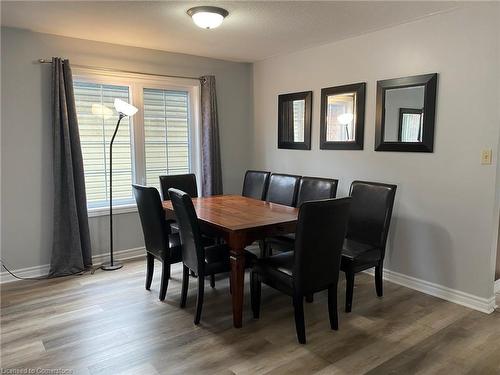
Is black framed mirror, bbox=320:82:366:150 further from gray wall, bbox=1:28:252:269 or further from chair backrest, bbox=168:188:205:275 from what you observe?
gray wall, bbox=1:28:252:269

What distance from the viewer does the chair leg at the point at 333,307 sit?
2.58 metres

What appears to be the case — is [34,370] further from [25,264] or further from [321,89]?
[321,89]

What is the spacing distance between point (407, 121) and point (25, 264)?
3.83 metres

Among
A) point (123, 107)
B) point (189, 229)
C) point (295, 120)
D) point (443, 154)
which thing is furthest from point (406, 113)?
point (123, 107)

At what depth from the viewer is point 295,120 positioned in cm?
452

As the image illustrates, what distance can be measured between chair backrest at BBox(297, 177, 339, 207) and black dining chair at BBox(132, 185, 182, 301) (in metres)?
1.32

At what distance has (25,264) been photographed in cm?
363

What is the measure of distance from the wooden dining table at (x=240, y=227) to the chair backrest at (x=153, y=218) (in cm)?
27

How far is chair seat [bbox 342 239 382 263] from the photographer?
290 centimetres

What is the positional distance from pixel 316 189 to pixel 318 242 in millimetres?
1298

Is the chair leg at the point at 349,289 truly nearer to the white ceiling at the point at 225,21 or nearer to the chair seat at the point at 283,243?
the chair seat at the point at 283,243

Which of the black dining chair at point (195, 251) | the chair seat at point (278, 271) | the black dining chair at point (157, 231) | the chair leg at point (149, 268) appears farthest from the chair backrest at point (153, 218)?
the chair seat at point (278, 271)

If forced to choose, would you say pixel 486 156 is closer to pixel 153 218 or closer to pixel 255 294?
pixel 255 294

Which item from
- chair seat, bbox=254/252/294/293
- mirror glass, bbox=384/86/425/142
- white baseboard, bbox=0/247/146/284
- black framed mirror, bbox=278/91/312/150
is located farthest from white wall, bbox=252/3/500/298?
white baseboard, bbox=0/247/146/284
